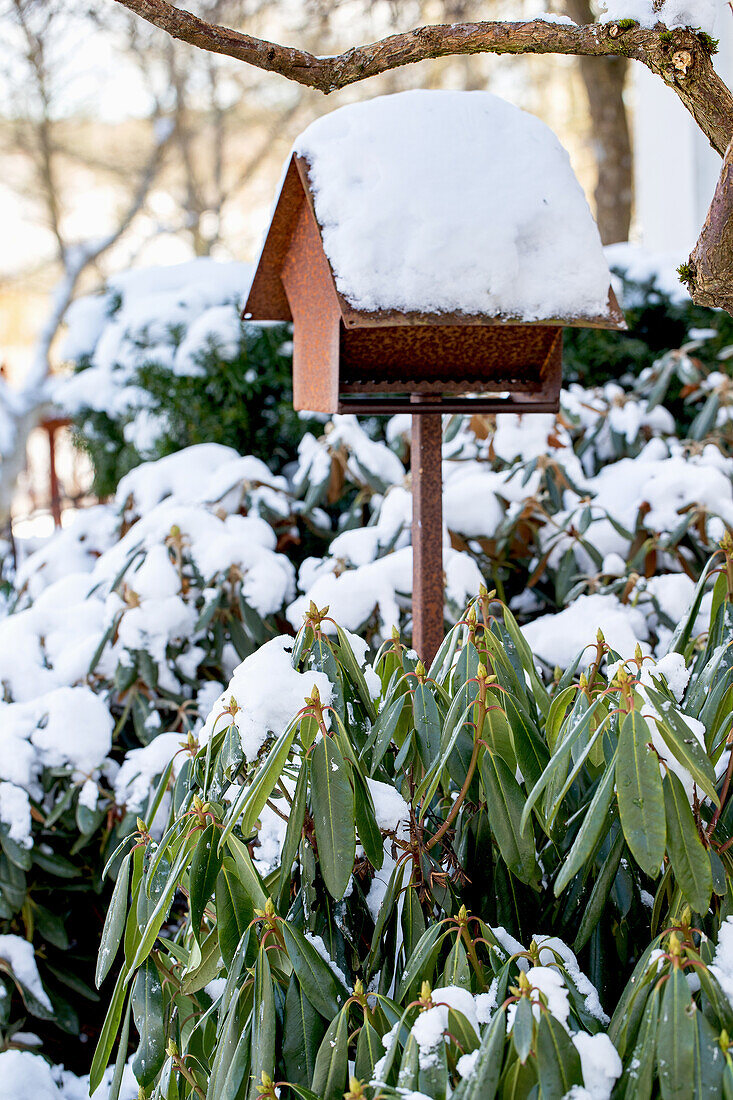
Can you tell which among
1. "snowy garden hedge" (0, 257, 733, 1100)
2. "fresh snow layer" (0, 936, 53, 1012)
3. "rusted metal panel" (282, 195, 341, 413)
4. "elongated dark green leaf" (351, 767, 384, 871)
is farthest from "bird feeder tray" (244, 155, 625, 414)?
"fresh snow layer" (0, 936, 53, 1012)

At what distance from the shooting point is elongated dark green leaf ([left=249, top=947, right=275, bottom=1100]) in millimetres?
844

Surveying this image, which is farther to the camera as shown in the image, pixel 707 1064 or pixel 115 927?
pixel 115 927

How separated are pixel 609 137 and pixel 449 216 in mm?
3757

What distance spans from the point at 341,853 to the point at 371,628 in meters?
1.01

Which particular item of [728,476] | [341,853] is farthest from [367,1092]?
[728,476]

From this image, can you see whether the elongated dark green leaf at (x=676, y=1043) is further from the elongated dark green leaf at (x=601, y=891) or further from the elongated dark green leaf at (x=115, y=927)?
the elongated dark green leaf at (x=115, y=927)

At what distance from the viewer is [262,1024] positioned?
2.82 feet

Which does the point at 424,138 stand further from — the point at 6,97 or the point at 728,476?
the point at 6,97

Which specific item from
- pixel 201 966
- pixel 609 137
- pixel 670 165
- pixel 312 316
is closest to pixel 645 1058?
pixel 201 966

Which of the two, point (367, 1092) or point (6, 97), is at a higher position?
point (6, 97)

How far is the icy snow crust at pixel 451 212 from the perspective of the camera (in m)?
1.30

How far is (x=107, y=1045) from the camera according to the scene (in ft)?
3.28

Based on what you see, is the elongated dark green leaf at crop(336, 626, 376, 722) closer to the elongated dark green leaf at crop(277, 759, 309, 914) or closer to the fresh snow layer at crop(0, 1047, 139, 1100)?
the elongated dark green leaf at crop(277, 759, 309, 914)

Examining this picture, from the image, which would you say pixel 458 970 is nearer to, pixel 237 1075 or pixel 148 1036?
pixel 237 1075
